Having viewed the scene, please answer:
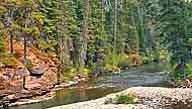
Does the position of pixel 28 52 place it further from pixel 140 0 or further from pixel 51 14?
pixel 140 0

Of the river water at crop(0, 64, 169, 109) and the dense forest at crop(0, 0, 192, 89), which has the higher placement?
the dense forest at crop(0, 0, 192, 89)

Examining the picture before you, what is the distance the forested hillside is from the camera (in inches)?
2003

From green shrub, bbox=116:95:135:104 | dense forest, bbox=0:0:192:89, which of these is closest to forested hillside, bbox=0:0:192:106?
dense forest, bbox=0:0:192:89

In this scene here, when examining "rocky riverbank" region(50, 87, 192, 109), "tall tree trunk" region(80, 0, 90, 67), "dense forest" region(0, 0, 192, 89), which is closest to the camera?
"rocky riverbank" region(50, 87, 192, 109)

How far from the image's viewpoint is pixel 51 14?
66562 millimetres

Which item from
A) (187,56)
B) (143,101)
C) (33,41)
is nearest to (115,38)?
(33,41)

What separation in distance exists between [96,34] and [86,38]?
488 cm

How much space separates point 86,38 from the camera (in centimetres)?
7300

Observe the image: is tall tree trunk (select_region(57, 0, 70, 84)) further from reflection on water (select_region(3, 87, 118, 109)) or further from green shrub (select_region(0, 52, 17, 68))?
reflection on water (select_region(3, 87, 118, 109))

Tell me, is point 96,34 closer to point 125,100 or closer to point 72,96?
point 72,96

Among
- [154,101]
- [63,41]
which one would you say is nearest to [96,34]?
[63,41]

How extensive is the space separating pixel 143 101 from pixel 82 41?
127 feet

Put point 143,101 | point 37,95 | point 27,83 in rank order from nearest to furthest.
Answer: point 143,101, point 37,95, point 27,83

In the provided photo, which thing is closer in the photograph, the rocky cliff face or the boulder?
the rocky cliff face
